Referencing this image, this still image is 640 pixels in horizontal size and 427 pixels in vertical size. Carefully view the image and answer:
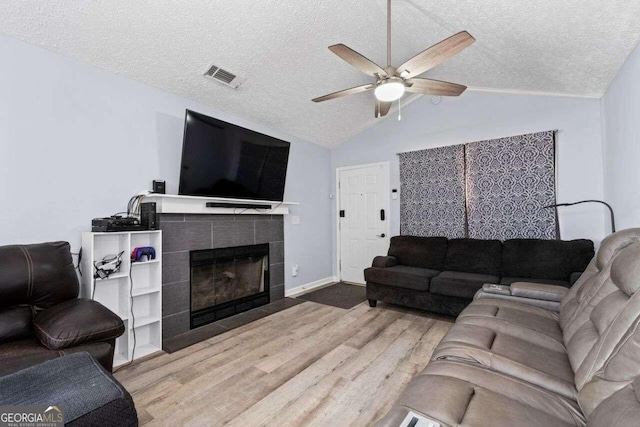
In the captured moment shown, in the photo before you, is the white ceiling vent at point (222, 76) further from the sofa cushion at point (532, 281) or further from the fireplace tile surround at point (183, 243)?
the sofa cushion at point (532, 281)

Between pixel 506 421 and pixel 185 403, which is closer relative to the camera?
pixel 506 421

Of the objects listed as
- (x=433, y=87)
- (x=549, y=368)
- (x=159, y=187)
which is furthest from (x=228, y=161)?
(x=549, y=368)

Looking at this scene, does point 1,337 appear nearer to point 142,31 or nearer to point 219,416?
point 219,416

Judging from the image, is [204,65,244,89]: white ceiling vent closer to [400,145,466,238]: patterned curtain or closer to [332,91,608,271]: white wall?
[332,91,608,271]: white wall

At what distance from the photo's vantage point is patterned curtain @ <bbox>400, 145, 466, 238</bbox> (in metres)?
3.96

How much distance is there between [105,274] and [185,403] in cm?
127

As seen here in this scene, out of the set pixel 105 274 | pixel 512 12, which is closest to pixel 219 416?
pixel 105 274

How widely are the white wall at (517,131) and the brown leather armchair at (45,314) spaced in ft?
12.7

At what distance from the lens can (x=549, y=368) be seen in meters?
1.29

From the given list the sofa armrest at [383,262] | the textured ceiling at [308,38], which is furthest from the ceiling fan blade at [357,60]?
the sofa armrest at [383,262]

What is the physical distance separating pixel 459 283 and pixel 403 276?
2.01 ft

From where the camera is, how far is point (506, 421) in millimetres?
930

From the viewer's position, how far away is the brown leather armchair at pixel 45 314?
156 cm

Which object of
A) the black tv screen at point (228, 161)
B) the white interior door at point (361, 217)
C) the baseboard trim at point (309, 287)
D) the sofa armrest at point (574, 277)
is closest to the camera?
the sofa armrest at point (574, 277)
